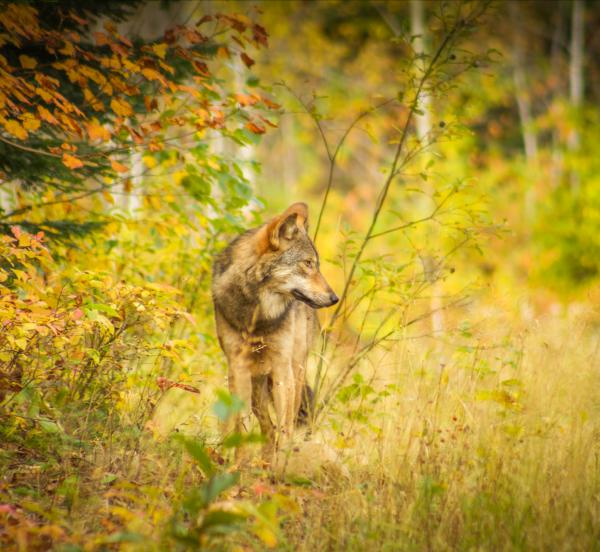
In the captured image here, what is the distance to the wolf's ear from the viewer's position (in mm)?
4844

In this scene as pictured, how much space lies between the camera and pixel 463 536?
10.2 ft

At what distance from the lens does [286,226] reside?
4.91 m

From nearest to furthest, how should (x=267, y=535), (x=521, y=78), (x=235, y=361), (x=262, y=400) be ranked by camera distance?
(x=267, y=535) < (x=235, y=361) < (x=262, y=400) < (x=521, y=78)

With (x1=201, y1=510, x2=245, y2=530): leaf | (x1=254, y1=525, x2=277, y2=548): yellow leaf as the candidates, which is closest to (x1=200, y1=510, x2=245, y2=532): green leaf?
(x1=201, y1=510, x2=245, y2=530): leaf

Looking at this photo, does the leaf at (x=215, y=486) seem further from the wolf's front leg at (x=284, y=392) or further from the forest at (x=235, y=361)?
the wolf's front leg at (x=284, y=392)

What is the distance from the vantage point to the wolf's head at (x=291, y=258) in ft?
16.0

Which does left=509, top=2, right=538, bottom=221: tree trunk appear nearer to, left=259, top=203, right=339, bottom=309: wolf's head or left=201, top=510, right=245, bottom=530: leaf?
left=259, top=203, right=339, bottom=309: wolf's head

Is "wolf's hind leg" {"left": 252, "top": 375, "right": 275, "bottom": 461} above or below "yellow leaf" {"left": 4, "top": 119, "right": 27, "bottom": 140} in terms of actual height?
below

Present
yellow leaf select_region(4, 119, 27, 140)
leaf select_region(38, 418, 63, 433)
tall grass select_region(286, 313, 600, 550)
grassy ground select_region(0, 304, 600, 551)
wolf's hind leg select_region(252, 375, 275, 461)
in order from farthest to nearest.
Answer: wolf's hind leg select_region(252, 375, 275, 461)
yellow leaf select_region(4, 119, 27, 140)
leaf select_region(38, 418, 63, 433)
tall grass select_region(286, 313, 600, 550)
grassy ground select_region(0, 304, 600, 551)

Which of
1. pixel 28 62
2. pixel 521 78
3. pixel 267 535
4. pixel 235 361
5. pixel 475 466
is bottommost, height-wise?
pixel 267 535

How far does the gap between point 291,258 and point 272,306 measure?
45 cm

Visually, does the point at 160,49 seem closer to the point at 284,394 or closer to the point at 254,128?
the point at 254,128

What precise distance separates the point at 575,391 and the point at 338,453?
6.62ft

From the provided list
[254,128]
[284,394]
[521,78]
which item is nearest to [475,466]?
[284,394]
